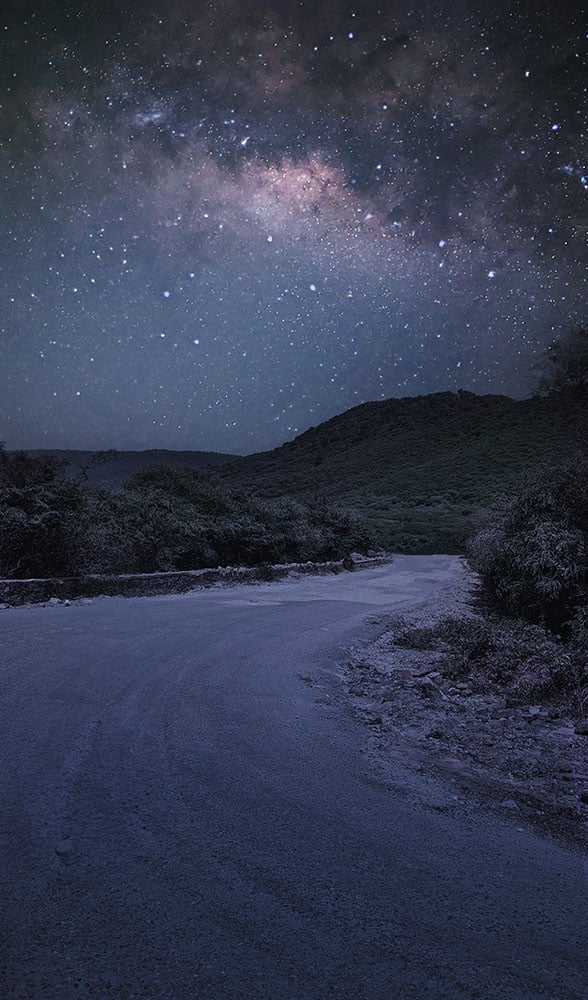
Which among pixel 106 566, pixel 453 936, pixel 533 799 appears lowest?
pixel 533 799

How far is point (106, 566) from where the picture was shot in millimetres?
11453

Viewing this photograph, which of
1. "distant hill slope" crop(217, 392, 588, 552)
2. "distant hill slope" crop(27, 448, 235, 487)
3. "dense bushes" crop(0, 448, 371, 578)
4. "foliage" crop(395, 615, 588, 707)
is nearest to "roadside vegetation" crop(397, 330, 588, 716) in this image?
"foliage" crop(395, 615, 588, 707)

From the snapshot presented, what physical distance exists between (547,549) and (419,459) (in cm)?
7583

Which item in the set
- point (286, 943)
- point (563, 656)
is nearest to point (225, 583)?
point (563, 656)

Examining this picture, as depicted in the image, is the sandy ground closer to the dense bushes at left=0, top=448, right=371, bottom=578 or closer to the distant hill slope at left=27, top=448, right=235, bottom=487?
the dense bushes at left=0, top=448, right=371, bottom=578

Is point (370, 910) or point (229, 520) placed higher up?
point (229, 520)

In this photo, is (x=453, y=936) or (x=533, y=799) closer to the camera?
(x=453, y=936)

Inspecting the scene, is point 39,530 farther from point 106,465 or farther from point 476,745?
point 106,465

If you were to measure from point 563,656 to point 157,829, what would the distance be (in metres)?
4.79

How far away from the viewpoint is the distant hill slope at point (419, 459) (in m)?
45.2

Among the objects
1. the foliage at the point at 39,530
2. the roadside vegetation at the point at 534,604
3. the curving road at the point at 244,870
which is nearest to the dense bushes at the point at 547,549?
the roadside vegetation at the point at 534,604

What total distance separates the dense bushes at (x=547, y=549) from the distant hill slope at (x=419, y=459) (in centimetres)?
1730

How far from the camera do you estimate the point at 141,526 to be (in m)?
13.2

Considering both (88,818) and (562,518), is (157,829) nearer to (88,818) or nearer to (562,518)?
(88,818)
